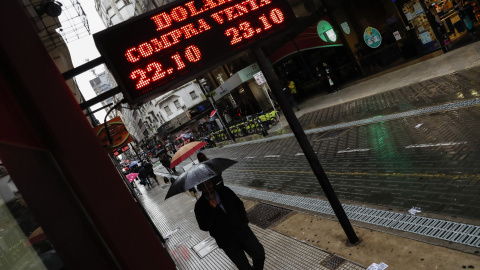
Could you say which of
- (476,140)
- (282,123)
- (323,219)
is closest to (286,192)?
(323,219)

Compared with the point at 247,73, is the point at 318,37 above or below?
below

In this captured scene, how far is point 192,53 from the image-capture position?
174 inches

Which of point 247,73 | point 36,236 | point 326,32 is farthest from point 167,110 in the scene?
point 36,236

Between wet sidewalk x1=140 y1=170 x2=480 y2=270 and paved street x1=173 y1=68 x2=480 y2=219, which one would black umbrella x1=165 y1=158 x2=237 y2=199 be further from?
A: paved street x1=173 y1=68 x2=480 y2=219

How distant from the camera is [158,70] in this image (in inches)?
168

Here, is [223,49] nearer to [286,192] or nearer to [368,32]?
[286,192]

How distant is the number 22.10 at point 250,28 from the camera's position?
182 inches

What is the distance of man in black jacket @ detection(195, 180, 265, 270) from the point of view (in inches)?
179

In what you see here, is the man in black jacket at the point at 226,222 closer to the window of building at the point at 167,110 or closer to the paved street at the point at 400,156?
the paved street at the point at 400,156

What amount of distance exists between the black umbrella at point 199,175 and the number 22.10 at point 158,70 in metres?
1.69

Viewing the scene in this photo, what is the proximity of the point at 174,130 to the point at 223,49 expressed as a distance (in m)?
51.2

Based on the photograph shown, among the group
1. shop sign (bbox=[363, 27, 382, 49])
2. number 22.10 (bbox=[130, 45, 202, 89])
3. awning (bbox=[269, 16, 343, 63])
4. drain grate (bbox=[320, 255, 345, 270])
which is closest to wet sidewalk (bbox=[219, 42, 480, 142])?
shop sign (bbox=[363, 27, 382, 49])

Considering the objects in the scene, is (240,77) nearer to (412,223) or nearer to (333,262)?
(412,223)

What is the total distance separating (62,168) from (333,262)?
4307mm
